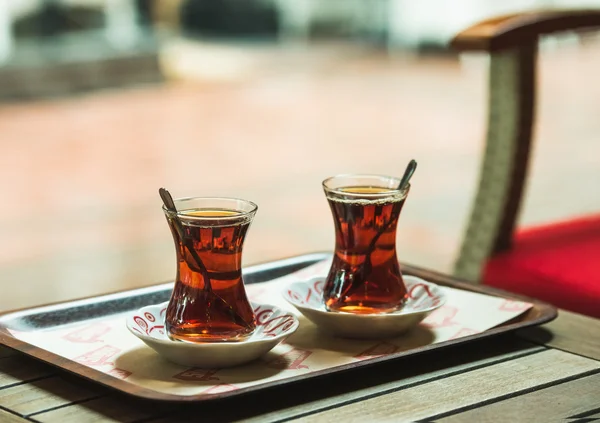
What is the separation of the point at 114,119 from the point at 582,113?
77.2 inches

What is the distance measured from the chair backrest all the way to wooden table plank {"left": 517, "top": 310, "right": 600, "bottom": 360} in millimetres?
400

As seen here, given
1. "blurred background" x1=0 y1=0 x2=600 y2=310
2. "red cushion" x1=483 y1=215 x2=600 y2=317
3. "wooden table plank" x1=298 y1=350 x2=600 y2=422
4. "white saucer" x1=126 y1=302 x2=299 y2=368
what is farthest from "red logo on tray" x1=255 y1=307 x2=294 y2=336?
"blurred background" x1=0 y1=0 x2=600 y2=310

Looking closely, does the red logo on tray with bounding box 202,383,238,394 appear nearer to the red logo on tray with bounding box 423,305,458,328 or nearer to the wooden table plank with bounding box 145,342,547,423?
the wooden table plank with bounding box 145,342,547,423

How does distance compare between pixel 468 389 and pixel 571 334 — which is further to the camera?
pixel 571 334

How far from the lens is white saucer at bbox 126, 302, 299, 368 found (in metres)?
0.71

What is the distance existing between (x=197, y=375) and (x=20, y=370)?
133 millimetres

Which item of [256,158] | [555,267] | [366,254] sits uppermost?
[366,254]

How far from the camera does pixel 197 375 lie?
0.71 metres

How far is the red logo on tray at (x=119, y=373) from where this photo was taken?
71 centimetres

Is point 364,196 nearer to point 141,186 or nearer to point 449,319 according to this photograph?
point 449,319

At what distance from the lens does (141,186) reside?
3104mm

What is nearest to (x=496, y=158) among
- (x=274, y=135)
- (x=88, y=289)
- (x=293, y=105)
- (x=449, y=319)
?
(x=449, y=319)

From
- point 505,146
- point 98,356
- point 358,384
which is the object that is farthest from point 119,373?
point 505,146

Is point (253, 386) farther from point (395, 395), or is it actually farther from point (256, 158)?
point (256, 158)
